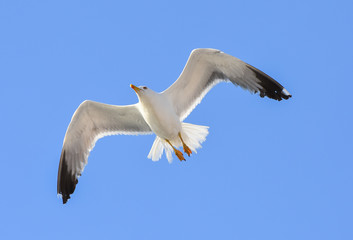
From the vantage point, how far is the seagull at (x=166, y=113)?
898cm

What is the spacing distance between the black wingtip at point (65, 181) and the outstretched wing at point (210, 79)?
2105 mm

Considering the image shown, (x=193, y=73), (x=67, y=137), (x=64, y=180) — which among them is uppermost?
(x=193, y=73)

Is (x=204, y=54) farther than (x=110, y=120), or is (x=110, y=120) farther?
(x=110, y=120)

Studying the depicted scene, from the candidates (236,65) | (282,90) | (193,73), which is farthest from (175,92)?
(282,90)

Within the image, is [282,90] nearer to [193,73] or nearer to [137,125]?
[193,73]

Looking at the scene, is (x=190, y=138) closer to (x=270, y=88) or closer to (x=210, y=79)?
(x=210, y=79)

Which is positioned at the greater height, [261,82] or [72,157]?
[261,82]

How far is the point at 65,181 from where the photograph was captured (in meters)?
9.74

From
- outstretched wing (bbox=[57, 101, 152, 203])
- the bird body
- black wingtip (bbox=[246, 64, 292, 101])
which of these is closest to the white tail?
the bird body

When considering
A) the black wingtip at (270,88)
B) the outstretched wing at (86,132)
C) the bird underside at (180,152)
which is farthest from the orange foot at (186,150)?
the black wingtip at (270,88)

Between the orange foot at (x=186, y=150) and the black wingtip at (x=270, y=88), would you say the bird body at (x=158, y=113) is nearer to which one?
the orange foot at (x=186, y=150)

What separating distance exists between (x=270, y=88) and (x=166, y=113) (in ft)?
5.55

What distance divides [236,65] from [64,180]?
347 centimetres

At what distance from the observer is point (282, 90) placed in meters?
9.04
